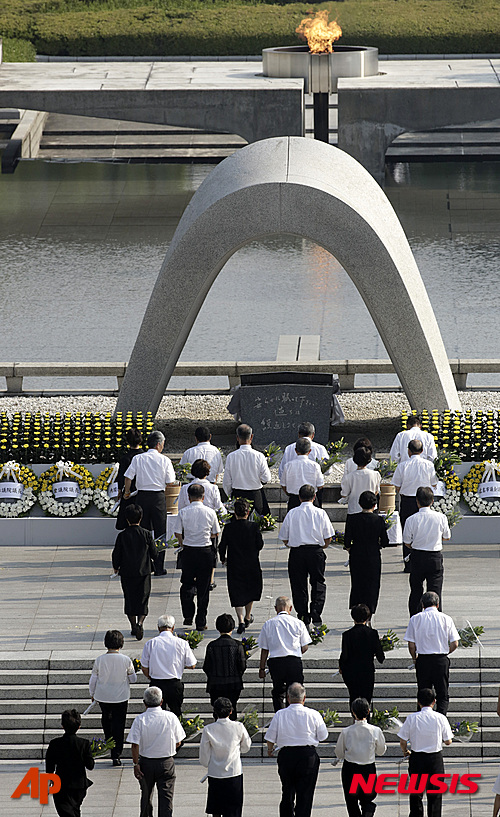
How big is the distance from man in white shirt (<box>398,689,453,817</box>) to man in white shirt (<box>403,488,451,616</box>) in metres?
1.96

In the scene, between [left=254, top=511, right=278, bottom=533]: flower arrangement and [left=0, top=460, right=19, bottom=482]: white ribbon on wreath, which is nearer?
[left=254, top=511, right=278, bottom=533]: flower arrangement

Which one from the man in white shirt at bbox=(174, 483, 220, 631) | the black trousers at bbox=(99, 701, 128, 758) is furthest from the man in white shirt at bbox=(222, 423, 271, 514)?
the black trousers at bbox=(99, 701, 128, 758)

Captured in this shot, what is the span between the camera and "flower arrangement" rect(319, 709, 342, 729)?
34.2 ft

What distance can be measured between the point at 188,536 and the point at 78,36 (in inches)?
1265

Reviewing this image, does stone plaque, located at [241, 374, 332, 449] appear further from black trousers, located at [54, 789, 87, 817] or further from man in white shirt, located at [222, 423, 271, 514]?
black trousers, located at [54, 789, 87, 817]

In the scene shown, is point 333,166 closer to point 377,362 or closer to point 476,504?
point 377,362

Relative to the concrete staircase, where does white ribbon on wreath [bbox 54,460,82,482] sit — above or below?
above

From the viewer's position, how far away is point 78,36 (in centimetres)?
4066

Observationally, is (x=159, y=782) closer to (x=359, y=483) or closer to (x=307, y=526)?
(x=307, y=526)

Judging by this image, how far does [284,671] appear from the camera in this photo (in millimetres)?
10234

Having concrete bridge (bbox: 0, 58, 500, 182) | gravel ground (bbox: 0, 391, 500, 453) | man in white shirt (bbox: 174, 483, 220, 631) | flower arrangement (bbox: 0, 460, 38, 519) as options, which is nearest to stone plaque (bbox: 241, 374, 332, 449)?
gravel ground (bbox: 0, 391, 500, 453)

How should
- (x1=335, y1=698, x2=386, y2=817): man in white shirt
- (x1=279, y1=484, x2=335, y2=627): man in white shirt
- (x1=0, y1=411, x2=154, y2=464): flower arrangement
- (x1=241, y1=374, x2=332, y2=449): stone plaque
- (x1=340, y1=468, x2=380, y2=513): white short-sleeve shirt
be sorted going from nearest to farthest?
1. (x1=335, y1=698, x2=386, y2=817): man in white shirt
2. (x1=279, y1=484, x2=335, y2=627): man in white shirt
3. (x1=340, y1=468, x2=380, y2=513): white short-sleeve shirt
4. (x1=0, y1=411, x2=154, y2=464): flower arrangement
5. (x1=241, y1=374, x2=332, y2=449): stone plaque

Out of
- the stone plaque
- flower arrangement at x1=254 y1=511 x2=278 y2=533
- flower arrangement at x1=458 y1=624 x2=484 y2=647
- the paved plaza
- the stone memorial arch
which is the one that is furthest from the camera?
the stone plaque

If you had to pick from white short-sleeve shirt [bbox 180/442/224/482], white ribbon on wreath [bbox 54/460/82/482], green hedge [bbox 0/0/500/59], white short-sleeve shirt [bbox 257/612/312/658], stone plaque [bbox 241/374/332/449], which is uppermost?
green hedge [bbox 0/0/500/59]
